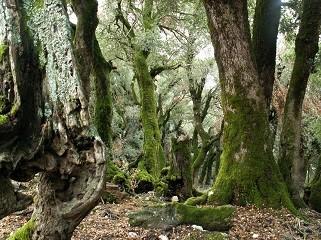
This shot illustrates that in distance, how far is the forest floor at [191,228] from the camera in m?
7.10

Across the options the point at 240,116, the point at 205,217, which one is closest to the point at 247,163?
the point at 240,116

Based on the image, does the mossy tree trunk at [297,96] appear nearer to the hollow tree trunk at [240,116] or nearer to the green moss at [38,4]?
the hollow tree trunk at [240,116]

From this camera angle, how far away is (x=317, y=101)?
78.8 feet

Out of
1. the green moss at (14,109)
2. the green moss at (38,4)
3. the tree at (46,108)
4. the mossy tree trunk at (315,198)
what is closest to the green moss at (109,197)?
the mossy tree trunk at (315,198)

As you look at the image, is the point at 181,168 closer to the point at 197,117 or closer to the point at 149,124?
the point at 149,124

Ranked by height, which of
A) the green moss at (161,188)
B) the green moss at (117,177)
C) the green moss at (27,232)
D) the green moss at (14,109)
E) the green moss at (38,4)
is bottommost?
the green moss at (27,232)

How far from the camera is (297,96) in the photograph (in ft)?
36.0

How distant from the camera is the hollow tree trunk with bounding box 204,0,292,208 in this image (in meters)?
9.23

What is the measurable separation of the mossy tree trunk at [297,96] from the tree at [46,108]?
26.1 ft

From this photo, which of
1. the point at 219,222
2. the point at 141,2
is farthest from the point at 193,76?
the point at 219,222

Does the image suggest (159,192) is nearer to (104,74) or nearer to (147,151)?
(104,74)

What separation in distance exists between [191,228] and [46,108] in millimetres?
4180

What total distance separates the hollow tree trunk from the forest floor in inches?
24.6

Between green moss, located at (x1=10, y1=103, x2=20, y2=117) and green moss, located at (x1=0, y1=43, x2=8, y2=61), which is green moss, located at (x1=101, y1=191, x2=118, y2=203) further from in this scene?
green moss, located at (x1=0, y1=43, x2=8, y2=61)
